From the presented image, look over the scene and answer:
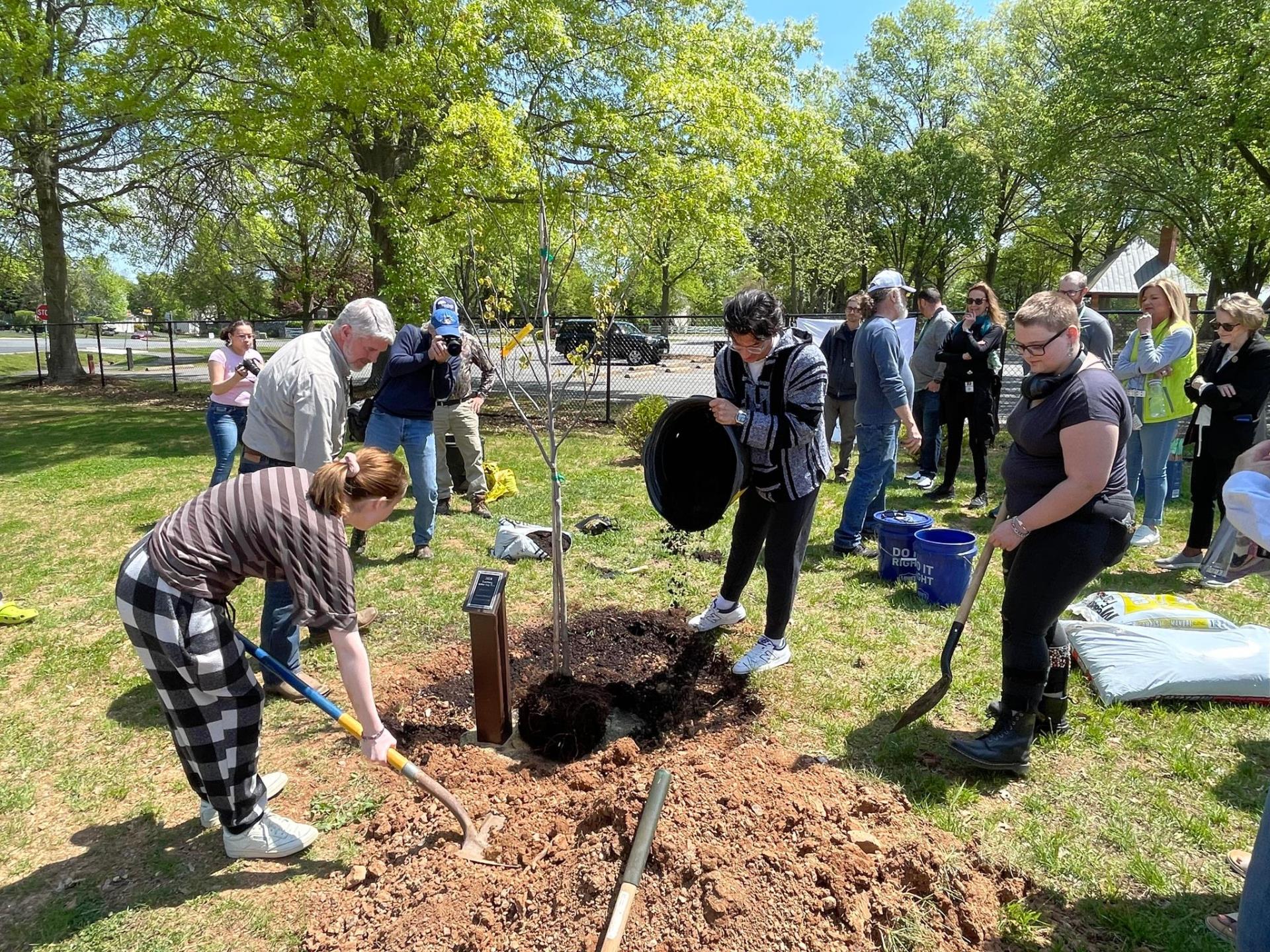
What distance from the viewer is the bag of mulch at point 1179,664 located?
Answer: 136 inches

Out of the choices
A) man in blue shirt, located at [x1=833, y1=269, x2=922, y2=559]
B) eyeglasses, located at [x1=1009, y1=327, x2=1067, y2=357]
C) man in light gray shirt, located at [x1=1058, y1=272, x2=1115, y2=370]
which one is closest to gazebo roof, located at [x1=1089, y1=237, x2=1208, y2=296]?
man in light gray shirt, located at [x1=1058, y1=272, x2=1115, y2=370]

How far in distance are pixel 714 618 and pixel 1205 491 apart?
3.84 meters

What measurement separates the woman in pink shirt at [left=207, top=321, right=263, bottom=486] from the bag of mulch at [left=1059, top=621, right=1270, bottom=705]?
579 cm

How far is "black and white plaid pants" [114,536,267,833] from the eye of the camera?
225 centimetres

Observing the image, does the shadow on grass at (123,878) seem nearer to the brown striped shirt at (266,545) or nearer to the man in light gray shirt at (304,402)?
the man in light gray shirt at (304,402)

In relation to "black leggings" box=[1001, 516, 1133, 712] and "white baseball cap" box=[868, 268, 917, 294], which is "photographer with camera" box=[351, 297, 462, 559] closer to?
"white baseball cap" box=[868, 268, 917, 294]

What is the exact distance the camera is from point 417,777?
2.44m

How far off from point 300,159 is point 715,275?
101 feet

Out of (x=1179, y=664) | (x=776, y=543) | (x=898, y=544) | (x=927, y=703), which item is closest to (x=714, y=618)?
(x=776, y=543)

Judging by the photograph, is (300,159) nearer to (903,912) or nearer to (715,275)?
(903,912)

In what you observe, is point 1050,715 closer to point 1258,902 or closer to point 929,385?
point 1258,902

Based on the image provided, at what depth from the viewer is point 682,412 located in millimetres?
3521

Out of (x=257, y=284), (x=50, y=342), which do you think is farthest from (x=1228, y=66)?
(x=257, y=284)

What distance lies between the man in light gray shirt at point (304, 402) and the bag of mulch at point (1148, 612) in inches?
151
